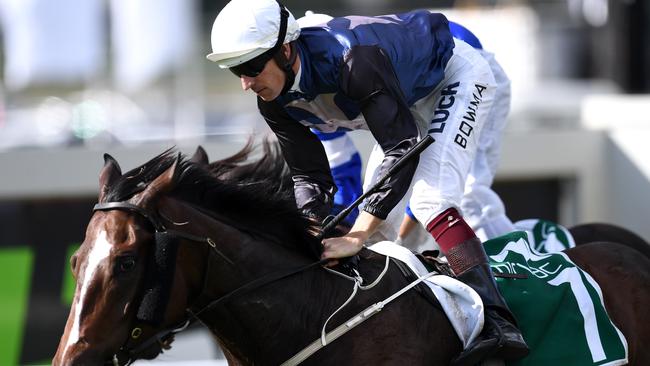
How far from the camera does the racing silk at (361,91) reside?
3094 millimetres

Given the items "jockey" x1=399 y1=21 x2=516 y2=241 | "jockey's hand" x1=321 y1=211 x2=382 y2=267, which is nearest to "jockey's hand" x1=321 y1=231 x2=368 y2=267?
"jockey's hand" x1=321 y1=211 x2=382 y2=267

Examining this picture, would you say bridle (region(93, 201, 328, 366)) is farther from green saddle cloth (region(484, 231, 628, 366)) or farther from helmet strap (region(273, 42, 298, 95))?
green saddle cloth (region(484, 231, 628, 366))

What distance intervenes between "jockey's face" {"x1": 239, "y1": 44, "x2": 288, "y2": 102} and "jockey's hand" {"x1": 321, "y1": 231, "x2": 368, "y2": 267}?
499 mm

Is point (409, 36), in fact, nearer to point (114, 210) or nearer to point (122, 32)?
point (114, 210)

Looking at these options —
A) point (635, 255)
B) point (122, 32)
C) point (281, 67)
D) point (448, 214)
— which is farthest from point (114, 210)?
point (122, 32)

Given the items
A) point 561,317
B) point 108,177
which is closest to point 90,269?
point 108,177

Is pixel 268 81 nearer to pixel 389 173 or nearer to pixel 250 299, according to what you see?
pixel 389 173

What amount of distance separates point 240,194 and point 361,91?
1.55 feet

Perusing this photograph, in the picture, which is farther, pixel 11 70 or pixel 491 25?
pixel 491 25

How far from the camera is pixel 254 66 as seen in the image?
3.04m

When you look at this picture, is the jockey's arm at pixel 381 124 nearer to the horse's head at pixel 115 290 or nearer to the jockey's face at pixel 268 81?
the jockey's face at pixel 268 81

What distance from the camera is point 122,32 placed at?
9031 millimetres

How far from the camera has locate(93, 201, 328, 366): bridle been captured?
2.68 metres

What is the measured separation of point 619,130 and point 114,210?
4.48m
